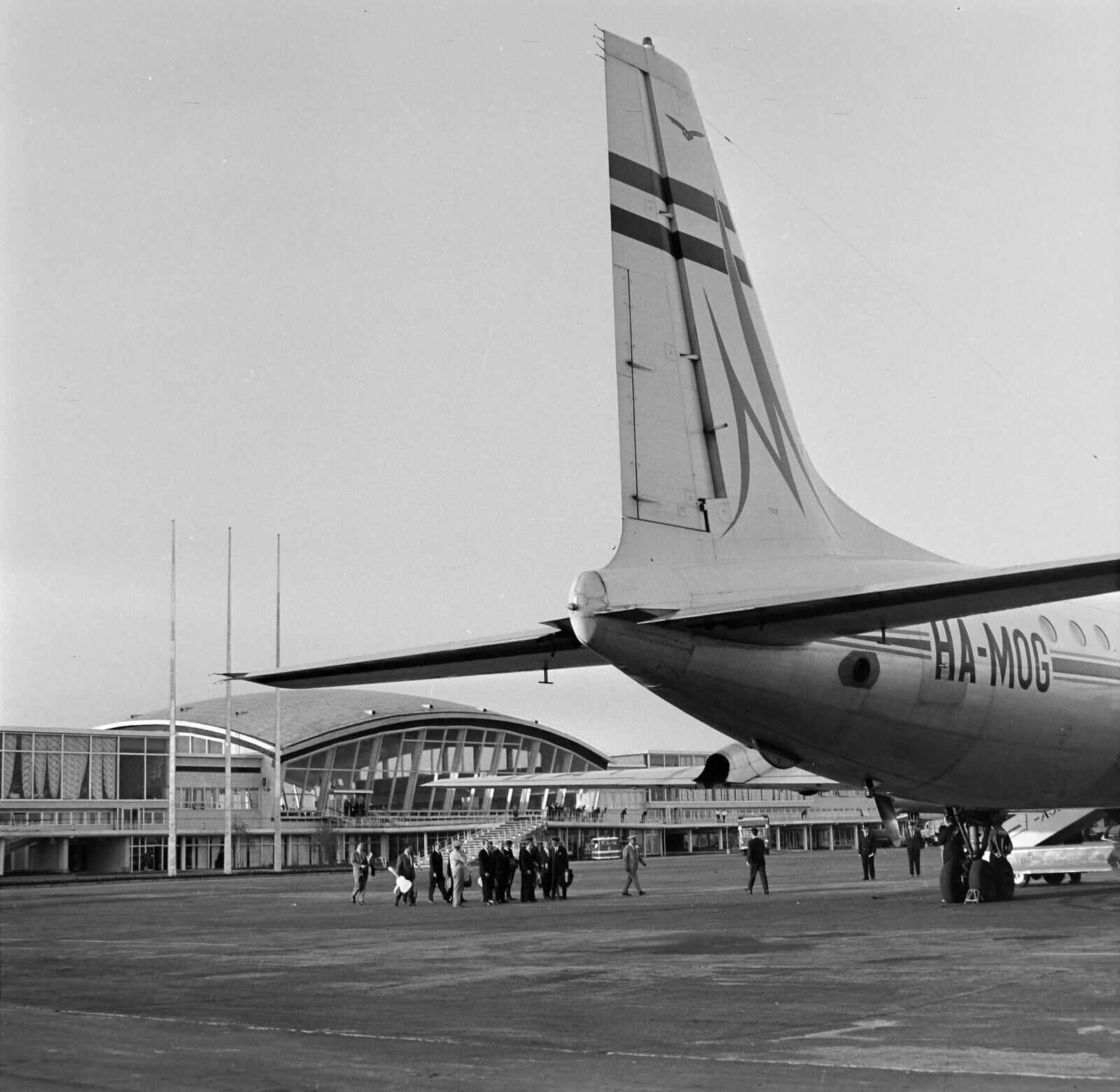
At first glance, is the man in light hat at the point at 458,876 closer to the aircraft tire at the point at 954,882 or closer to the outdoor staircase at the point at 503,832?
the aircraft tire at the point at 954,882

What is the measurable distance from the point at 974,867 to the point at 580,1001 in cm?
1268

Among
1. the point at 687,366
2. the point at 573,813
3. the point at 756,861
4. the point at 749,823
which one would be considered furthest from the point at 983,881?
the point at 749,823

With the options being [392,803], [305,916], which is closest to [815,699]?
[305,916]

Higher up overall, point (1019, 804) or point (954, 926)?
point (1019, 804)

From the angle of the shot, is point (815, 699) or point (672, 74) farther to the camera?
point (672, 74)

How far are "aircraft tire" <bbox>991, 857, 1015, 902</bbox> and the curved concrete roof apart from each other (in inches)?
2598

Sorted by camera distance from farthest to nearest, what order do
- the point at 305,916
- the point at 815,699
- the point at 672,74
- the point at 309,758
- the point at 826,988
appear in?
the point at 309,758 < the point at 305,916 < the point at 672,74 < the point at 815,699 < the point at 826,988

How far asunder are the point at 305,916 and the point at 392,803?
71.3m

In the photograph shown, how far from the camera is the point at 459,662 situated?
1416 cm

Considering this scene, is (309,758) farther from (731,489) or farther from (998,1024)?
(998,1024)

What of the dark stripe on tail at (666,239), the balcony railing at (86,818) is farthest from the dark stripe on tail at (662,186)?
the balcony railing at (86,818)

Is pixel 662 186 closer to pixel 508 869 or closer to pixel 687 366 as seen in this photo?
pixel 687 366

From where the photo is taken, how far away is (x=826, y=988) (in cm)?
1084

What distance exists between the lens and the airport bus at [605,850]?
78.4 metres
